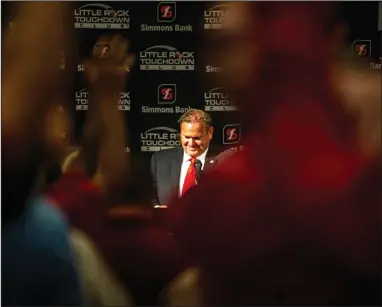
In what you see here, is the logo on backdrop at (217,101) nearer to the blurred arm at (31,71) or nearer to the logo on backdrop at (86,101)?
the logo on backdrop at (86,101)

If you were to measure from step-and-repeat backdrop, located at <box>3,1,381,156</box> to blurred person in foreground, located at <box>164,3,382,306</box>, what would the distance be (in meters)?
0.12

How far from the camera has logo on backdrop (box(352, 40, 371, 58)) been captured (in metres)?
3.77

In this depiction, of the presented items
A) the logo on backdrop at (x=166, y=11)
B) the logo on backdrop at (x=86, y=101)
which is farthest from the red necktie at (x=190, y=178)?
the logo on backdrop at (x=166, y=11)

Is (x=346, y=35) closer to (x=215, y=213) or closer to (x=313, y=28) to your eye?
(x=313, y=28)

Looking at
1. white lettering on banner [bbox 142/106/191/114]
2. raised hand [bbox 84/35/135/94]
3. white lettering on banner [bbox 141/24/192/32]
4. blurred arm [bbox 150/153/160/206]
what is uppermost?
white lettering on banner [bbox 141/24/192/32]

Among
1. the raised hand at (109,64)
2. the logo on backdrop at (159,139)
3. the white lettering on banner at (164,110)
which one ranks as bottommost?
the logo on backdrop at (159,139)

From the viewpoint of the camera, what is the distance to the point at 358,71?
12.4ft

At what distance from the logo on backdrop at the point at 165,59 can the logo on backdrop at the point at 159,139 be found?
0.31 meters

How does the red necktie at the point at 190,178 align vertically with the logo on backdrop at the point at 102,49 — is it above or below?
below

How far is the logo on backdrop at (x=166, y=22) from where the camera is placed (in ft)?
12.4

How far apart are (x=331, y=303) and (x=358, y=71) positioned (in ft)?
3.81

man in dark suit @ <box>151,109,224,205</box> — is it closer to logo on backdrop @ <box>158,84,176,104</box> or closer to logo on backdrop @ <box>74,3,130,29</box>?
logo on backdrop @ <box>158,84,176,104</box>

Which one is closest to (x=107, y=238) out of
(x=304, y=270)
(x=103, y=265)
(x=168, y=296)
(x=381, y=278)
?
(x=103, y=265)

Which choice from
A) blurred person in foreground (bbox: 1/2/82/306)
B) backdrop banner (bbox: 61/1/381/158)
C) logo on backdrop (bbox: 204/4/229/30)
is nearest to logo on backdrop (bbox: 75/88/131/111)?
backdrop banner (bbox: 61/1/381/158)
